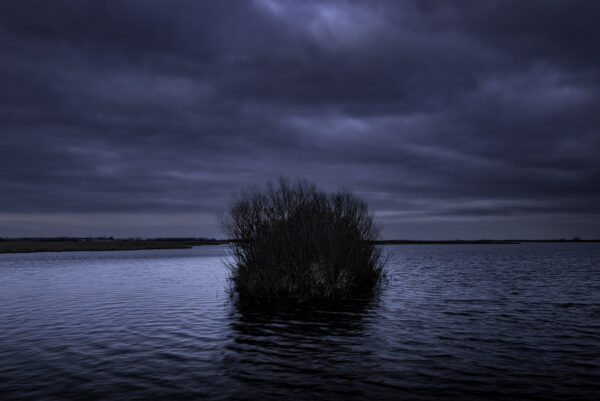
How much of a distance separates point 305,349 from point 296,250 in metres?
11.4

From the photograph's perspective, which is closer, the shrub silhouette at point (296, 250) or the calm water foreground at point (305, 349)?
the calm water foreground at point (305, 349)

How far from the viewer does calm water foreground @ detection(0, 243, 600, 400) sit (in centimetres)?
1082

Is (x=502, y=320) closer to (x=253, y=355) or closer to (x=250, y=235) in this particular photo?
(x=253, y=355)

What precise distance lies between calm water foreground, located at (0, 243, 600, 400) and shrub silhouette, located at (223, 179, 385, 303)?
7.56 feet

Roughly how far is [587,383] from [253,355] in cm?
934

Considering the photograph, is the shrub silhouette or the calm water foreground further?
the shrub silhouette

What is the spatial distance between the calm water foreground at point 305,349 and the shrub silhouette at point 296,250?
230cm

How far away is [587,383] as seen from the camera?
435 inches

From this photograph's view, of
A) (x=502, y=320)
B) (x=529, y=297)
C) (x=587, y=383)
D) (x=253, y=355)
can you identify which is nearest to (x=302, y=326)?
→ (x=253, y=355)

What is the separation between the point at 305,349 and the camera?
14883 millimetres

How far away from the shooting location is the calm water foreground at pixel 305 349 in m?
10.8

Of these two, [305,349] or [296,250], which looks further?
[296,250]

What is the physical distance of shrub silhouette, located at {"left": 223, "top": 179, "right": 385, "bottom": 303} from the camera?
2597 cm

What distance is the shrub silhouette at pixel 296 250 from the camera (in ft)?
85.2
